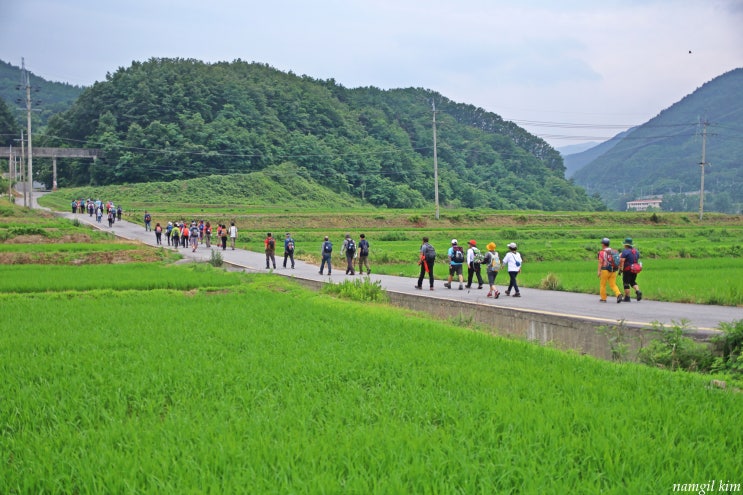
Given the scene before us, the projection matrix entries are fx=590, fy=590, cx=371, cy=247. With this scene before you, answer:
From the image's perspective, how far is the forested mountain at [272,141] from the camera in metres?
82.4

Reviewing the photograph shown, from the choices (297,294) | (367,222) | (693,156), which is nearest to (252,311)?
(297,294)

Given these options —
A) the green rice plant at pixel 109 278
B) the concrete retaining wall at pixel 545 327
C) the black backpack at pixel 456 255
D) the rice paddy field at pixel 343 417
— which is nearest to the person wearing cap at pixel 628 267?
the concrete retaining wall at pixel 545 327

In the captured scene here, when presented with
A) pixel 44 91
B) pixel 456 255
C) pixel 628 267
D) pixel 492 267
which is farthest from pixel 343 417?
pixel 44 91

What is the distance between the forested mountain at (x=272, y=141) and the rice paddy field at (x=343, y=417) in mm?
76401

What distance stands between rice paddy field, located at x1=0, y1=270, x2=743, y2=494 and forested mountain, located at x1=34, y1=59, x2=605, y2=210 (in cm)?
7640

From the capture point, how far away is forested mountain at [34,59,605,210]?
82438 millimetres

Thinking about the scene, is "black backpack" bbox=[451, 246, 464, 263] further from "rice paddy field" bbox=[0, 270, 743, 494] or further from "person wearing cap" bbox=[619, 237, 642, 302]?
"rice paddy field" bbox=[0, 270, 743, 494]

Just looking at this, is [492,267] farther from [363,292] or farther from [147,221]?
[147,221]

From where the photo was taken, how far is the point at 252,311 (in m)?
12.9

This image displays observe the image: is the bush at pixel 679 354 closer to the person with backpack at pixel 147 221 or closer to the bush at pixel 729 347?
the bush at pixel 729 347

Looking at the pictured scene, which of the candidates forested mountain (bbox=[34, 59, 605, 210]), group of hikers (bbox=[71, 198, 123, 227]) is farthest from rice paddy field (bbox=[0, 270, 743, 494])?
forested mountain (bbox=[34, 59, 605, 210])

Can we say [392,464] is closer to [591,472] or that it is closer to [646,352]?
[591,472]

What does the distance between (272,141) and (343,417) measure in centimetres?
8912

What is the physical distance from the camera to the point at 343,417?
5613 mm
